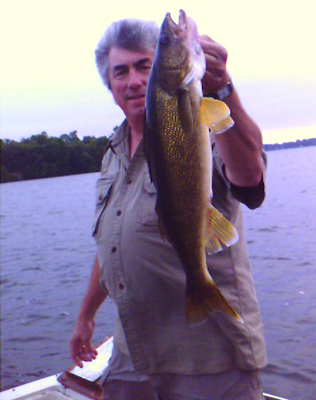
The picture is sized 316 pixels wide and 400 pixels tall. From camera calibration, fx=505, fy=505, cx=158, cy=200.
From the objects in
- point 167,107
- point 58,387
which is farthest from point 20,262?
point 167,107

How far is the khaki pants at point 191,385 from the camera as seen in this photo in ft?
7.49

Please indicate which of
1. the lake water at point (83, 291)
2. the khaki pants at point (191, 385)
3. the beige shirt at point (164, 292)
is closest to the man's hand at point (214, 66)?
the beige shirt at point (164, 292)

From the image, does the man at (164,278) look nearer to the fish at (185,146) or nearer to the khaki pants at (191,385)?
the khaki pants at (191,385)

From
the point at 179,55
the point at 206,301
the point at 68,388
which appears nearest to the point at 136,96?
the point at 179,55

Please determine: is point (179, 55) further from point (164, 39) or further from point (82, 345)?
point (82, 345)

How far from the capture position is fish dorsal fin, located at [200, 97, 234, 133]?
1.72m

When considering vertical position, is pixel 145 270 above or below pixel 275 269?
above

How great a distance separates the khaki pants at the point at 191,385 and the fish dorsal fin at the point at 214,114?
3.85 ft

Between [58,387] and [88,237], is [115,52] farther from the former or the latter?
[88,237]

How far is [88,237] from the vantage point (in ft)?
56.7

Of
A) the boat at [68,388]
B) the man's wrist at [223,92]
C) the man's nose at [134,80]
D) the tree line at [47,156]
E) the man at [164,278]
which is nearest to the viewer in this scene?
the man's wrist at [223,92]

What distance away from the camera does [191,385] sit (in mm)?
2328

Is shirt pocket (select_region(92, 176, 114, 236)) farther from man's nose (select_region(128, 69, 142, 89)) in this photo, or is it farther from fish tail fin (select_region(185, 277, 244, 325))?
fish tail fin (select_region(185, 277, 244, 325))

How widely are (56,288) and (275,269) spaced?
494 cm
